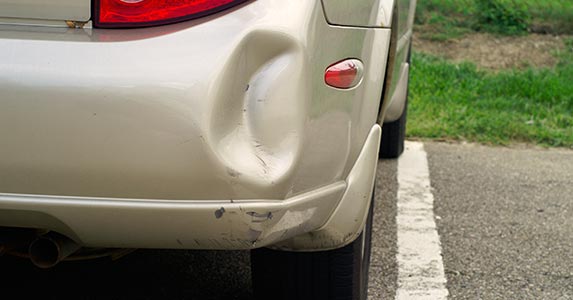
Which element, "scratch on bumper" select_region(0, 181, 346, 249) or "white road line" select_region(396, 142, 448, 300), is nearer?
"scratch on bumper" select_region(0, 181, 346, 249)

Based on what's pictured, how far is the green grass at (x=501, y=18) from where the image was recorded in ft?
26.7

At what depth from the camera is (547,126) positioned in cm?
573

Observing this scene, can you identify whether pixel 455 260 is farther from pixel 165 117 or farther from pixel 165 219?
pixel 165 117

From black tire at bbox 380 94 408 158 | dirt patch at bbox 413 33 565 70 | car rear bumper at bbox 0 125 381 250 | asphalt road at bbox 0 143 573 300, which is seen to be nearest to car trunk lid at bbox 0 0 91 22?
car rear bumper at bbox 0 125 381 250

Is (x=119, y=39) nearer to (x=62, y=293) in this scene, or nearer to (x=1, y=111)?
(x=1, y=111)

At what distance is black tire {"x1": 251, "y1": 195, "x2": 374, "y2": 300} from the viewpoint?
2519 millimetres

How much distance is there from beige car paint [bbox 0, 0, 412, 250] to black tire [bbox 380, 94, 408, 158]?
2.79 m

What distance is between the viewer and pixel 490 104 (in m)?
6.13

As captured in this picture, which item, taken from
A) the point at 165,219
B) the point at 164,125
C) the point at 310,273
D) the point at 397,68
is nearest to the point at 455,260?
the point at 397,68

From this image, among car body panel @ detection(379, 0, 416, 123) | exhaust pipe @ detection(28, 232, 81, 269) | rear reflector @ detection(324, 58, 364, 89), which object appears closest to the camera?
rear reflector @ detection(324, 58, 364, 89)

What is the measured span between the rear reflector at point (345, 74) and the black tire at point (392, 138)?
8.48ft

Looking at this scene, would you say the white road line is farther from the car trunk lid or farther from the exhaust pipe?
the car trunk lid

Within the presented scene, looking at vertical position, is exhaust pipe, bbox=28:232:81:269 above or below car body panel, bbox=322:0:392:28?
below

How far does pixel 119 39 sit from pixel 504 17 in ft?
21.5
